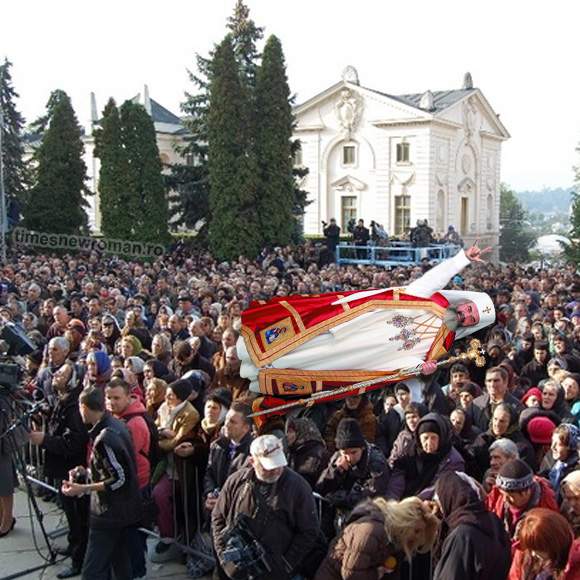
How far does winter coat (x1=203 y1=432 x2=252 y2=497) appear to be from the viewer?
17.7 ft

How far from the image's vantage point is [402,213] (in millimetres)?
47156

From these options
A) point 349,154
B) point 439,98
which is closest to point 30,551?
point 349,154

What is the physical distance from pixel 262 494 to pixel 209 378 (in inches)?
149

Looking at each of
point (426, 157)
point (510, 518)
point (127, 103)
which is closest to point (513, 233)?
point (426, 157)

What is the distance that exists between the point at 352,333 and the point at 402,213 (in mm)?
40222

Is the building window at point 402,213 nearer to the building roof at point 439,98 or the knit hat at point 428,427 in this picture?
the building roof at point 439,98

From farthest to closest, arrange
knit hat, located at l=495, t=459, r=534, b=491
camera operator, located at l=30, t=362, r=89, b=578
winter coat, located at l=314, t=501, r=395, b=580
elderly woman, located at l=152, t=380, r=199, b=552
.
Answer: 1. elderly woman, located at l=152, t=380, r=199, b=552
2. camera operator, located at l=30, t=362, r=89, b=578
3. knit hat, located at l=495, t=459, r=534, b=491
4. winter coat, located at l=314, t=501, r=395, b=580

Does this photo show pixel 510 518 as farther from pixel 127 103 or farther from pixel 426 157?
pixel 426 157

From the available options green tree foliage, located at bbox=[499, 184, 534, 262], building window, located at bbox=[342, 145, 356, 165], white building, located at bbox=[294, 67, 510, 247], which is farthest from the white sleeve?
green tree foliage, located at bbox=[499, 184, 534, 262]

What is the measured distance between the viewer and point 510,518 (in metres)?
4.39

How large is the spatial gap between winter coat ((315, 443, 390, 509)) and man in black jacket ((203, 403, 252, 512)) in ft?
1.99

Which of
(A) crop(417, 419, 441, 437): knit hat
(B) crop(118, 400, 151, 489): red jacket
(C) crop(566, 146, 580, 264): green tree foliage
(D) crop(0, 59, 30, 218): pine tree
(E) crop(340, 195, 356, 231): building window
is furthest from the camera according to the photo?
(E) crop(340, 195, 356, 231): building window

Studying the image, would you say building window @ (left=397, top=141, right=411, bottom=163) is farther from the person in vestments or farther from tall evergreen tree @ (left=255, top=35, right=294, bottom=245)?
the person in vestments

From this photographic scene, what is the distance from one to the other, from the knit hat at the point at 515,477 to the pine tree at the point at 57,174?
30402mm
